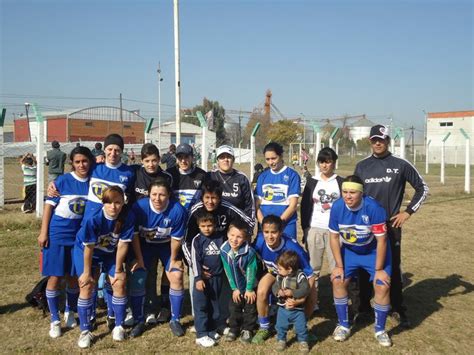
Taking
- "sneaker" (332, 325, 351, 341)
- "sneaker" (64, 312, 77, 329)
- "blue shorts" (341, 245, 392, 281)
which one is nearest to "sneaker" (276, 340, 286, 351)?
"sneaker" (332, 325, 351, 341)

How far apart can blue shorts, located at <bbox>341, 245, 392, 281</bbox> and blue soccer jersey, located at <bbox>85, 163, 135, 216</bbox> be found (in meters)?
2.45

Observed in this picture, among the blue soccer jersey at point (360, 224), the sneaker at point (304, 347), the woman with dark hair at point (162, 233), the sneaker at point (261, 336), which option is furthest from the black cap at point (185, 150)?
the sneaker at point (304, 347)

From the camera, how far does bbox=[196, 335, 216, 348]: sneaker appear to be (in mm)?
Result: 4215

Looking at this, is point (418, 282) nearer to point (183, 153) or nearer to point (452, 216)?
point (183, 153)

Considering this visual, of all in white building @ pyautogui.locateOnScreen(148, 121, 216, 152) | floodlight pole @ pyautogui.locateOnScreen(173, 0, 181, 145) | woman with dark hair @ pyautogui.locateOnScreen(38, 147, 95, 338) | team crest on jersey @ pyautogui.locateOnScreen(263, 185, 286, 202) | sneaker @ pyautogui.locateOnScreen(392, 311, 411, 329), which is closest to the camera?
woman with dark hair @ pyautogui.locateOnScreen(38, 147, 95, 338)

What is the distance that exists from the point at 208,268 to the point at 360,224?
161 cm

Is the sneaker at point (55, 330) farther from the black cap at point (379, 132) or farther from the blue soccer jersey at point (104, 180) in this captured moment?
the black cap at point (379, 132)

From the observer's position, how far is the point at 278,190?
16.6 feet

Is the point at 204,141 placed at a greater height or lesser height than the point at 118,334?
greater

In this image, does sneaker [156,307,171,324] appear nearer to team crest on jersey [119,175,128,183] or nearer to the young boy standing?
the young boy standing

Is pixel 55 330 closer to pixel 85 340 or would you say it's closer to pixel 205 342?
pixel 85 340

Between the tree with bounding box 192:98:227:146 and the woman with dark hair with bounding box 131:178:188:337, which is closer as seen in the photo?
the woman with dark hair with bounding box 131:178:188:337

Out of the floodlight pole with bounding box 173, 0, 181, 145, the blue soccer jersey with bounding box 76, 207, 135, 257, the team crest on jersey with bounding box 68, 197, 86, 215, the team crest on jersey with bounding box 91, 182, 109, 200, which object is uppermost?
the floodlight pole with bounding box 173, 0, 181, 145

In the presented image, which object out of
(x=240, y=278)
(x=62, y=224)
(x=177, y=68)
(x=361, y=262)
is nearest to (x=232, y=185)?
(x=240, y=278)
